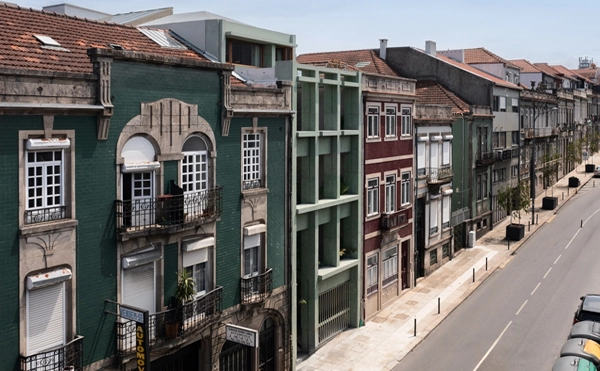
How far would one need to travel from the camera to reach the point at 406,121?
3591 cm

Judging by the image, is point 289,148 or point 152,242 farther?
point 289,148

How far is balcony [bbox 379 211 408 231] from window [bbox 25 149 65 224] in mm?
20202

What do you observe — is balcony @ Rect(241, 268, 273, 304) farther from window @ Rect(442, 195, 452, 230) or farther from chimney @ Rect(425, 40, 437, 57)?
chimney @ Rect(425, 40, 437, 57)

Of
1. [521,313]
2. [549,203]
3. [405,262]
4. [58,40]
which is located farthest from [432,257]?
[58,40]

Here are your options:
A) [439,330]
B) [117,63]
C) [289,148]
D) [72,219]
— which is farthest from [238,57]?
[439,330]

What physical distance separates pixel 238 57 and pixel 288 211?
6855mm

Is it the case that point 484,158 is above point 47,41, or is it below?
below

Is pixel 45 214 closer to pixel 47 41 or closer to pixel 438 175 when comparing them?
pixel 47 41

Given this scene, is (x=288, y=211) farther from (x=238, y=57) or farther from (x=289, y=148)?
(x=238, y=57)

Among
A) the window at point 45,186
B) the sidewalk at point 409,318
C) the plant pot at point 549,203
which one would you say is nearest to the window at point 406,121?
the sidewalk at point 409,318

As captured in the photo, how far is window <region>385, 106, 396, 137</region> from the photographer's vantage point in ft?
110

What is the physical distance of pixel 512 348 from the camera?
91.5 feet

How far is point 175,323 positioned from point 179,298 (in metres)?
0.79

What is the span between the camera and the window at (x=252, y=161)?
22.6m
